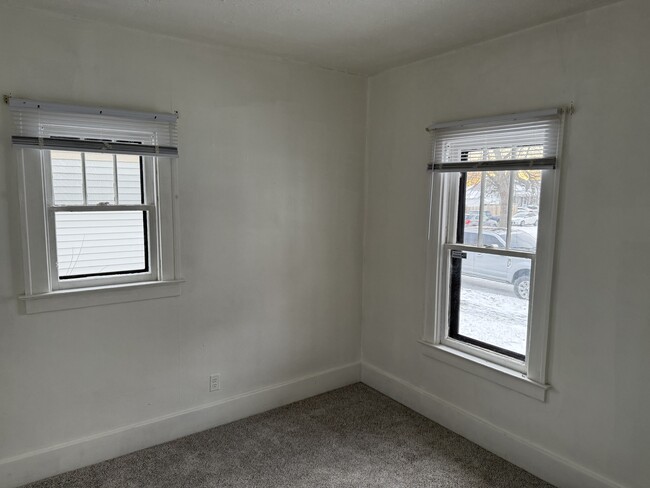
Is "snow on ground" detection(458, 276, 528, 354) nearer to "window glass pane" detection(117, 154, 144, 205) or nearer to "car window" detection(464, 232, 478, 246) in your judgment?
"car window" detection(464, 232, 478, 246)

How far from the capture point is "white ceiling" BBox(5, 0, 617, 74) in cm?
216

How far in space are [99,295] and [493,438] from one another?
253 centimetres

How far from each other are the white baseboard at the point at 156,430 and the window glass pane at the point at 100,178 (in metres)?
1.40

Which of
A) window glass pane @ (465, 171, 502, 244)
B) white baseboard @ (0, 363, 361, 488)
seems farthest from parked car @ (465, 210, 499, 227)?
white baseboard @ (0, 363, 361, 488)

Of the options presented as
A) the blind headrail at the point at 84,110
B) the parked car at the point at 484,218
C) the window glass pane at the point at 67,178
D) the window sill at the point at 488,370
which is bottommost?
the window sill at the point at 488,370

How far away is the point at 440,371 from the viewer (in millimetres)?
3068

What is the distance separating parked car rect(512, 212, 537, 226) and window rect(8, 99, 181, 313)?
2.05 meters

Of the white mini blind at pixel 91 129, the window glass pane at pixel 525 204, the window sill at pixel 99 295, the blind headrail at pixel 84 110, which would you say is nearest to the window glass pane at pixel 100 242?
the window sill at pixel 99 295

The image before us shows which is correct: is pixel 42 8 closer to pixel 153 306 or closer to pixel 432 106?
pixel 153 306

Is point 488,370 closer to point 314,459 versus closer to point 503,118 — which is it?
point 314,459

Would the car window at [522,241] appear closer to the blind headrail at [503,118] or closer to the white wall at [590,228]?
the white wall at [590,228]

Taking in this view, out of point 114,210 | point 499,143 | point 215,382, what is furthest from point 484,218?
point 114,210

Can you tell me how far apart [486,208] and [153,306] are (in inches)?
85.1

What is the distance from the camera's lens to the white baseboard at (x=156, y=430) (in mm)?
2418
